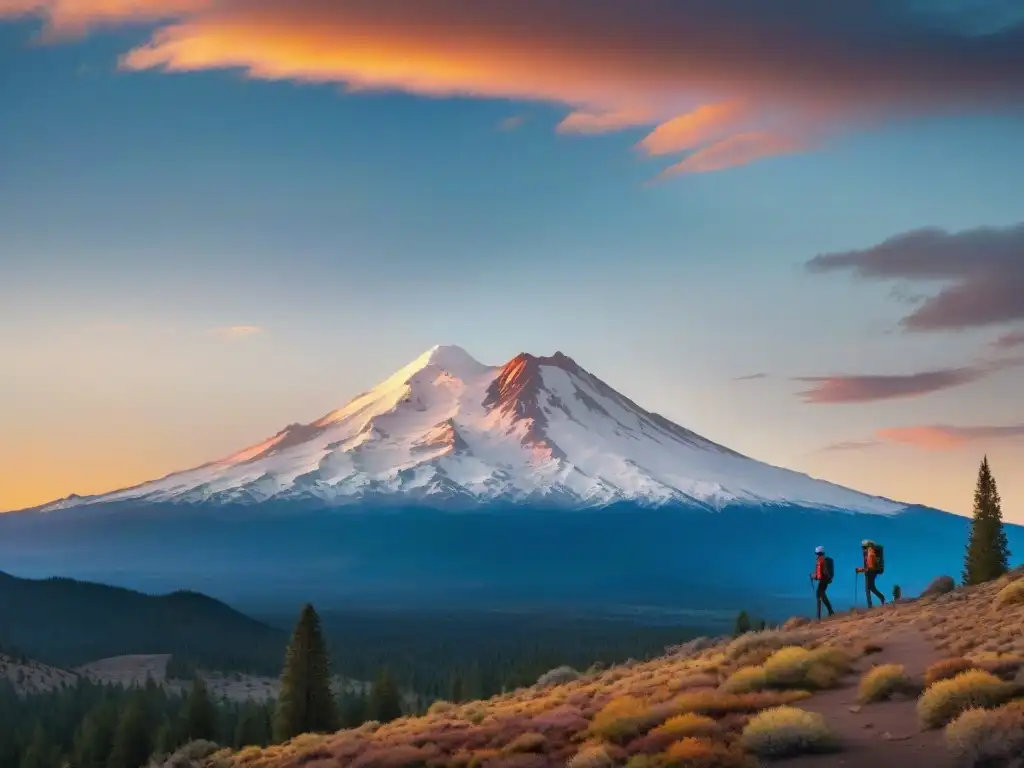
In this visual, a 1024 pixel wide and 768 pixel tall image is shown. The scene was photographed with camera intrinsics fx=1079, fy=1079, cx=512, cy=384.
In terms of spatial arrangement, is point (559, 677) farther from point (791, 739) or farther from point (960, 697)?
point (960, 697)

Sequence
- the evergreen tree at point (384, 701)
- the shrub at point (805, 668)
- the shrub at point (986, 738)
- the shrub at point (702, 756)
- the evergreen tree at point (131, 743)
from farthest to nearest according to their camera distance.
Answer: the evergreen tree at point (131, 743) < the evergreen tree at point (384, 701) < the shrub at point (805, 668) < the shrub at point (702, 756) < the shrub at point (986, 738)

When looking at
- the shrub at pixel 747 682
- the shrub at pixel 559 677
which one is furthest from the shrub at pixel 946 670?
the shrub at pixel 559 677

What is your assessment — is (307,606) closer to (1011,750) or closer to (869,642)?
(869,642)

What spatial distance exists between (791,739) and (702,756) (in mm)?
1573

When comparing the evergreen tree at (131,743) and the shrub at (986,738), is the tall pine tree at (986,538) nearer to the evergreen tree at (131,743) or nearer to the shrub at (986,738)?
the shrub at (986,738)

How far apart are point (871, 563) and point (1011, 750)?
22.7 m

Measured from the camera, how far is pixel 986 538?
58688 millimetres

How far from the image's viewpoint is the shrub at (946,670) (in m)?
21.0

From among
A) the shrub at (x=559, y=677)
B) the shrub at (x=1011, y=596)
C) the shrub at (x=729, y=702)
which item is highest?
the shrub at (x=1011, y=596)

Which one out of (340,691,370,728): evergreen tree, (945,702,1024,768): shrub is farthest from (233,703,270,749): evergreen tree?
(945,702,1024,768): shrub

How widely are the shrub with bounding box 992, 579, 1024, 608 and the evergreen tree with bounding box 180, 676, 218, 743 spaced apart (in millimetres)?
68822

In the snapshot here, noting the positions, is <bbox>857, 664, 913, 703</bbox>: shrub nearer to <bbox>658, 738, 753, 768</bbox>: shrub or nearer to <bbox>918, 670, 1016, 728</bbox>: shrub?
<bbox>918, 670, 1016, 728</bbox>: shrub

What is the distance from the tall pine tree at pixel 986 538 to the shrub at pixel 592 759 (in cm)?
3811

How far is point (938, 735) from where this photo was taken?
18.2 metres
